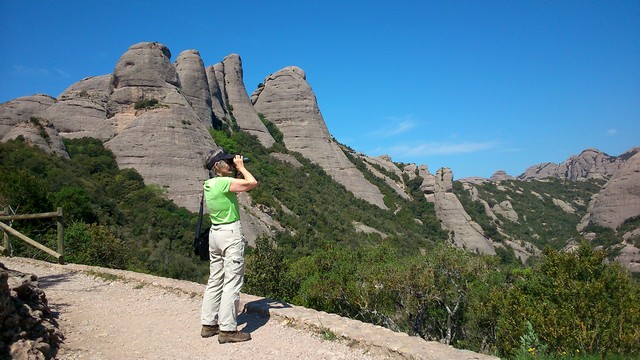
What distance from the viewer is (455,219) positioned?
5466 cm

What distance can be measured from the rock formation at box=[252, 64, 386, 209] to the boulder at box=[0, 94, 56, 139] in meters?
31.8

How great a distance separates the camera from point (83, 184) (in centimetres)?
2544

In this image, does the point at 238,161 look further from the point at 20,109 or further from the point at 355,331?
the point at 20,109

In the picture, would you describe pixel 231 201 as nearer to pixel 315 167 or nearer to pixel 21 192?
pixel 21 192

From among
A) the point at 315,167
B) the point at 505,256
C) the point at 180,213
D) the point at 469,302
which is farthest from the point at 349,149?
the point at 469,302

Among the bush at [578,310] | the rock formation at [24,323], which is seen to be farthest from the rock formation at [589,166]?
the rock formation at [24,323]

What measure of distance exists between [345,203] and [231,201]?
45356mm

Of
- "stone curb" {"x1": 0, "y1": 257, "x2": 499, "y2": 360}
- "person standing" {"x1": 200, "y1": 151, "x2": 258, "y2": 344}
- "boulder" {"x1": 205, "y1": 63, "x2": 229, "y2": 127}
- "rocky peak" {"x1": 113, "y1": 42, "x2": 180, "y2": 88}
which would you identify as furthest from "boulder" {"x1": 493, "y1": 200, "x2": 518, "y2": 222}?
"person standing" {"x1": 200, "y1": 151, "x2": 258, "y2": 344}

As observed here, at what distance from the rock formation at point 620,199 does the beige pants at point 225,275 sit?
62.0 m

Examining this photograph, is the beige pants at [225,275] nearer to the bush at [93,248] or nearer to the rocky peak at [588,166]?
the bush at [93,248]

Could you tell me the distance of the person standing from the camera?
4305 millimetres

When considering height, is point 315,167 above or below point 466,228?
above

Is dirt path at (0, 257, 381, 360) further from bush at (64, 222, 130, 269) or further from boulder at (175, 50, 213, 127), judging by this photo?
boulder at (175, 50, 213, 127)

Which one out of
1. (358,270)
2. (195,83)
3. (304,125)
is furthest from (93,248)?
(304,125)
